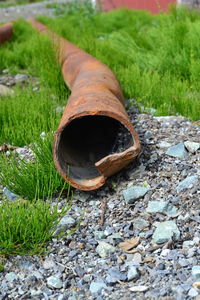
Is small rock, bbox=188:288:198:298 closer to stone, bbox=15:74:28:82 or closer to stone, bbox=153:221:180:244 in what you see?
stone, bbox=153:221:180:244

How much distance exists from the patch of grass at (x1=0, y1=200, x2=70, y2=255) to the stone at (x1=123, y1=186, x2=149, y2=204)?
0.46 m

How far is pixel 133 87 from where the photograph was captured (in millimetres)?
4344

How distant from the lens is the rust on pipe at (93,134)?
9.29 feet

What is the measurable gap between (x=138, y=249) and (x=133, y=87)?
2.16 meters

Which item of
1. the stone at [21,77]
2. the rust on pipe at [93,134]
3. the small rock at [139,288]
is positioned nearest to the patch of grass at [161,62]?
the rust on pipe at [93,134]

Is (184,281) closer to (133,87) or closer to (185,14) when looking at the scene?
(133,87)

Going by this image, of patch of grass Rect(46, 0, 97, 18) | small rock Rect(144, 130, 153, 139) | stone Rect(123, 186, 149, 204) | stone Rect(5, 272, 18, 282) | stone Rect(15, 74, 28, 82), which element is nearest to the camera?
stone Rect(5, 272, 18, 282)

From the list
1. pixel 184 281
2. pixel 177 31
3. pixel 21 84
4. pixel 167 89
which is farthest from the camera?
pixel 21 84

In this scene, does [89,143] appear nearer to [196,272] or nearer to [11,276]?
[11,276]

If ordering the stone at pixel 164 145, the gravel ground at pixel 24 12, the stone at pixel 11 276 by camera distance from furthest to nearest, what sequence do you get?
the gravel ground at pixel 24 12, the stone at pixel 164 145, the stone at pixel 11 276

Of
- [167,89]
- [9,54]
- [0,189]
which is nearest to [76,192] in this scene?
[0,189]

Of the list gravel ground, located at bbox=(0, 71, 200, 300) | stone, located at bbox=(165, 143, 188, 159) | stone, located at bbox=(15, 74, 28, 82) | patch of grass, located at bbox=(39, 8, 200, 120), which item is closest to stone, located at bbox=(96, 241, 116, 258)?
gravel ground, located at bbox=(0, 71, 200, 300)

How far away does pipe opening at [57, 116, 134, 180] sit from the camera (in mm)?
3100

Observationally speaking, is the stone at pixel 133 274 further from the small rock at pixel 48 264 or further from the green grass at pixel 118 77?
the green grass at pixel 118 77
